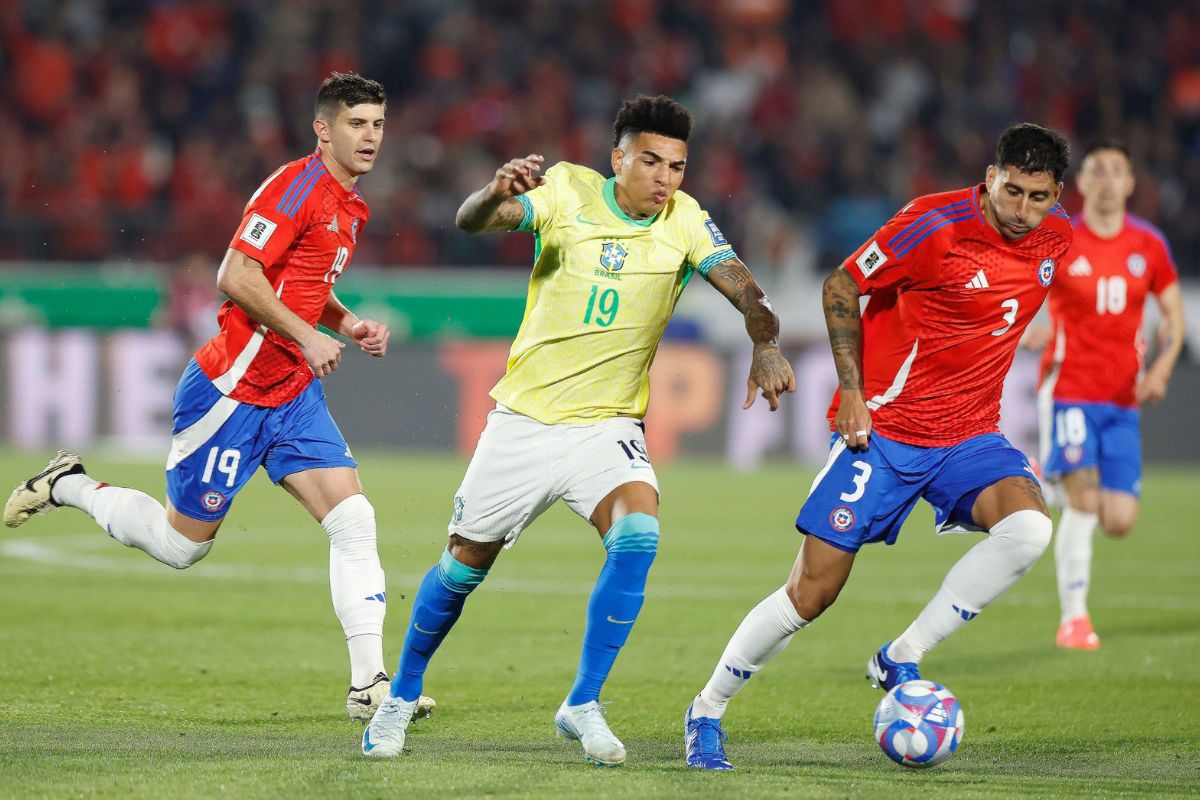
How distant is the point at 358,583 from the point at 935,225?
264 cm

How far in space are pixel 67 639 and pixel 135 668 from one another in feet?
3.05

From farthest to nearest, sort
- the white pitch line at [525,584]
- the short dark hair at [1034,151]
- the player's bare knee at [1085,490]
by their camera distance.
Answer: the white pitch line at [525,584] → the player's bare knee at [1085,490] → the short dark hair at [1034,151]

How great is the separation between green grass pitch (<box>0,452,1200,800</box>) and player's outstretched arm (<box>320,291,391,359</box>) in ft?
3.84

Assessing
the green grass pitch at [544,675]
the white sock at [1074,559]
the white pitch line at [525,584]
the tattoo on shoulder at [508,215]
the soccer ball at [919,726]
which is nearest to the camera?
the green grass pitch at [544,675]

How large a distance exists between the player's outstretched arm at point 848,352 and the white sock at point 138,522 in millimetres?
2725

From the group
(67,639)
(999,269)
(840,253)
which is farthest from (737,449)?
(999,269)

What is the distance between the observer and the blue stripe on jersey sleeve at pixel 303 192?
6449 mm

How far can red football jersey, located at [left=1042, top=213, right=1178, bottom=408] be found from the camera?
912 cm

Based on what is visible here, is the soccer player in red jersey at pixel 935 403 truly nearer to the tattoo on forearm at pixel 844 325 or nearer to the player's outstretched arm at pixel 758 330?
the tattoo on forearm at pixel 844 325

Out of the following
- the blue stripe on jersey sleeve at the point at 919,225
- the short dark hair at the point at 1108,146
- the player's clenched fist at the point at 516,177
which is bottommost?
the blue stripe on jersey sleeve at the point at 919,225

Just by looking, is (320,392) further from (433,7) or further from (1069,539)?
(433,7)

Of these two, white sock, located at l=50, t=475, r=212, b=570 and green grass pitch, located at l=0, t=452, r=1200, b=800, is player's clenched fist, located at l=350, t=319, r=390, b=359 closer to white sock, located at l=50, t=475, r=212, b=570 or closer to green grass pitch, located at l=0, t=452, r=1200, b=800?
white sock, located at l=50, t=475, r=212, b=570

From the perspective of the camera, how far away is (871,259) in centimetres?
605

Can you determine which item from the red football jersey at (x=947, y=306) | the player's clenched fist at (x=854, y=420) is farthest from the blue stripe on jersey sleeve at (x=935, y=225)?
the player's clenched fist at (x=854, y=420)
